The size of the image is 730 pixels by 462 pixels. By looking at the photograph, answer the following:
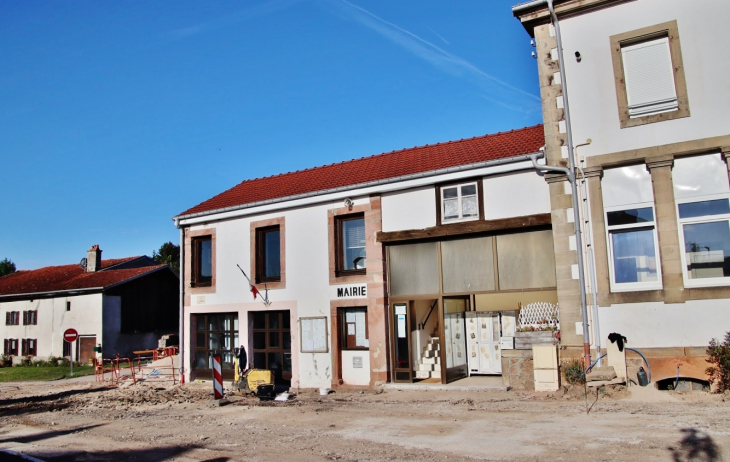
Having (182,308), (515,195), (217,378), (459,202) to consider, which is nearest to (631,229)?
(515,195)

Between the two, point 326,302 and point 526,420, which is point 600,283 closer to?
point 526,420

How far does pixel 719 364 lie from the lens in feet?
35.3

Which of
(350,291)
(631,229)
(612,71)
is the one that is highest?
(612,71)

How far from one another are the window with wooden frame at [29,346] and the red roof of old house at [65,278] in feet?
8.67

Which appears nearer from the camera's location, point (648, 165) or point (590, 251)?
point (648, 165)

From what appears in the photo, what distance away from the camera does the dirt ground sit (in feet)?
26.9

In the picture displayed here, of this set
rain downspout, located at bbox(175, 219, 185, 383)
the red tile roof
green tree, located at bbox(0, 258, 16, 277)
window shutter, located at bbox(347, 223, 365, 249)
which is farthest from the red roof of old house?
green tree, located at bbox(0, 258, 16, 277)

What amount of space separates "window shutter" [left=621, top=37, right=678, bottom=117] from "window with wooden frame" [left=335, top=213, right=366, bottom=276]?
284 inches

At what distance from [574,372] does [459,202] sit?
4.83 meters

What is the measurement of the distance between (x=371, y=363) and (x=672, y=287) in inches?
287

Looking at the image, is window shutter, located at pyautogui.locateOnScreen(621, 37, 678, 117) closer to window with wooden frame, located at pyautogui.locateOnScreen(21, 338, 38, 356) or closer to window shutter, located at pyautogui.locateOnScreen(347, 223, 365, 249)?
window shutter, located at pyautogui.locateOnScreen(347, 223, 365, 249)

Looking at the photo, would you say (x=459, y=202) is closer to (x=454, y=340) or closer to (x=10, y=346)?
(x=454, y=340)

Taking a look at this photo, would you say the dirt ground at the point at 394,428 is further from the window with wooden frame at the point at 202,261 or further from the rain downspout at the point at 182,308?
the window with wooden frame at the point at 202,261

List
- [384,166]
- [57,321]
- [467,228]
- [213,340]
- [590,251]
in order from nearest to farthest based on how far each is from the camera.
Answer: [590,251]
[467,228]
[384,166]
[213,340]
[57,321]
